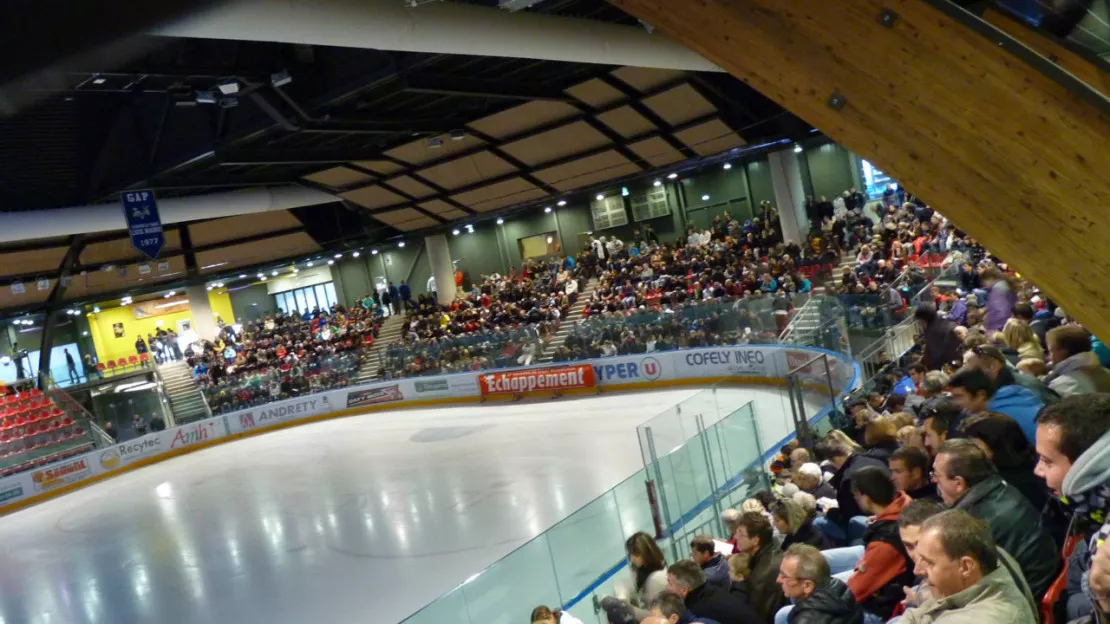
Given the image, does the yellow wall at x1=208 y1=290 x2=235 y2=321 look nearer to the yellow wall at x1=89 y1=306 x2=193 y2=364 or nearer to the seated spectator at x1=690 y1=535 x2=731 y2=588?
the yellow wall at x1=89 y1=306 x2=193 y2=364

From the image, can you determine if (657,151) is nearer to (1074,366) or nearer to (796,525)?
(1074,366)

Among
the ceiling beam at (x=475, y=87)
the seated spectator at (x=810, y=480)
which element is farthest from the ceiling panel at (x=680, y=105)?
the seated spectator at (x=810, y=480)

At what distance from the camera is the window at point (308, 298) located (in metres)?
40.4

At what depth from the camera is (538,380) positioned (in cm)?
2145

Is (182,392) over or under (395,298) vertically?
under

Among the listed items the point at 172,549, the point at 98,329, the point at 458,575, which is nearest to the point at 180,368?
the point at 98,329

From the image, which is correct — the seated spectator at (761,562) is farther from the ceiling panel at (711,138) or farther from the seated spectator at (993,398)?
A: the ceiling panel at (711,138)

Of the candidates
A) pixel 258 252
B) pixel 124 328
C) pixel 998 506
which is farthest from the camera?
pixel 124 328

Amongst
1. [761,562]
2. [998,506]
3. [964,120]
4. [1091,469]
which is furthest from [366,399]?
[1091,469]

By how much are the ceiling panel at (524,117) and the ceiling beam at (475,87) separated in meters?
1.29

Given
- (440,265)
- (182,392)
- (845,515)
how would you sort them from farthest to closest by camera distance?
(440,265) → (182,392) → (845,515)

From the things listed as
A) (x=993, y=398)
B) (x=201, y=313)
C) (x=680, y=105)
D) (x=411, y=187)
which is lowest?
(x=993, y=398)

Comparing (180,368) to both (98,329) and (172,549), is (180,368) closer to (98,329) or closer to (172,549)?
(98,329)

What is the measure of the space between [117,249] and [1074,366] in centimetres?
3087
